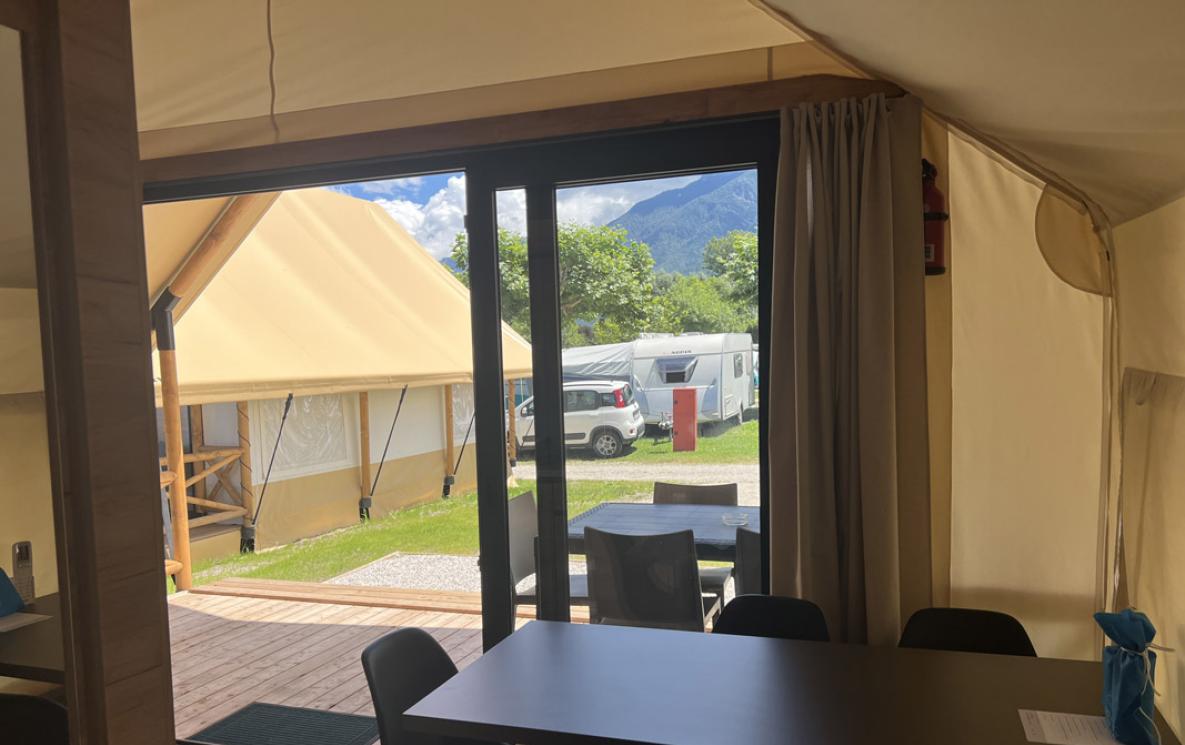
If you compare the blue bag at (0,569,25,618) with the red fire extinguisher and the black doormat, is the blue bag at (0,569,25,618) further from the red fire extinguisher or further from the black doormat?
the red fire extinguisher

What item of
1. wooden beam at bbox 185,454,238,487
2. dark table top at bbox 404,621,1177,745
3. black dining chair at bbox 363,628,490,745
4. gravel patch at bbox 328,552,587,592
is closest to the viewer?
dark table top at bbox 404,621,1177,745

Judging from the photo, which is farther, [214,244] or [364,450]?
[364,450]

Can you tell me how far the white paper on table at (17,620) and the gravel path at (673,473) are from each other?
208cm

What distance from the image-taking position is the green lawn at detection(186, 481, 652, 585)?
7516 millimetres

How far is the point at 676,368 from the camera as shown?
3.27 meters

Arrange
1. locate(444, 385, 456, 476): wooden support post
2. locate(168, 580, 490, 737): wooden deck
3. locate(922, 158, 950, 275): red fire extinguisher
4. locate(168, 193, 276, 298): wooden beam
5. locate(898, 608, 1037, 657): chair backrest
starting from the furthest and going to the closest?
1. locate(444, 385, 456, 476): wooden support post
2. locate(168, 193, 276, 298): wooden beam
3. locate(168, 580, 490, 737): wooden deck
4. locate(922, 158, 950, 275): red fire extinguisher
5. locate(898, 608, 1037, 657): chair backrest

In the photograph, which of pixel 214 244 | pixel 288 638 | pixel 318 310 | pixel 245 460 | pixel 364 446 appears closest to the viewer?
pixel 288 638

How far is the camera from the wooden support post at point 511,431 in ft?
11.4

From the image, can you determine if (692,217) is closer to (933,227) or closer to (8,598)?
(933,227)

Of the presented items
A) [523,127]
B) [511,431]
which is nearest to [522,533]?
[511,431]

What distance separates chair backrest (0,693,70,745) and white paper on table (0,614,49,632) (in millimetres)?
115

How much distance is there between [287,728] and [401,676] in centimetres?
188

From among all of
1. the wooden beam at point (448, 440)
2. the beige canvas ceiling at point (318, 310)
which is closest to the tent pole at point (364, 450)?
the beige canvas ceiling at point (318, 310)

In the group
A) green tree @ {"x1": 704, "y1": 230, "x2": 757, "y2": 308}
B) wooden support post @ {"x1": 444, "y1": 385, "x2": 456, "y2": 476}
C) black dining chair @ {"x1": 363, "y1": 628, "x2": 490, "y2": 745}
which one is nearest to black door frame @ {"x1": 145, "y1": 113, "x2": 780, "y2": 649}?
green tree @ {"x1": 704, "y1": 230, "x2": 757, "y2": 308}
